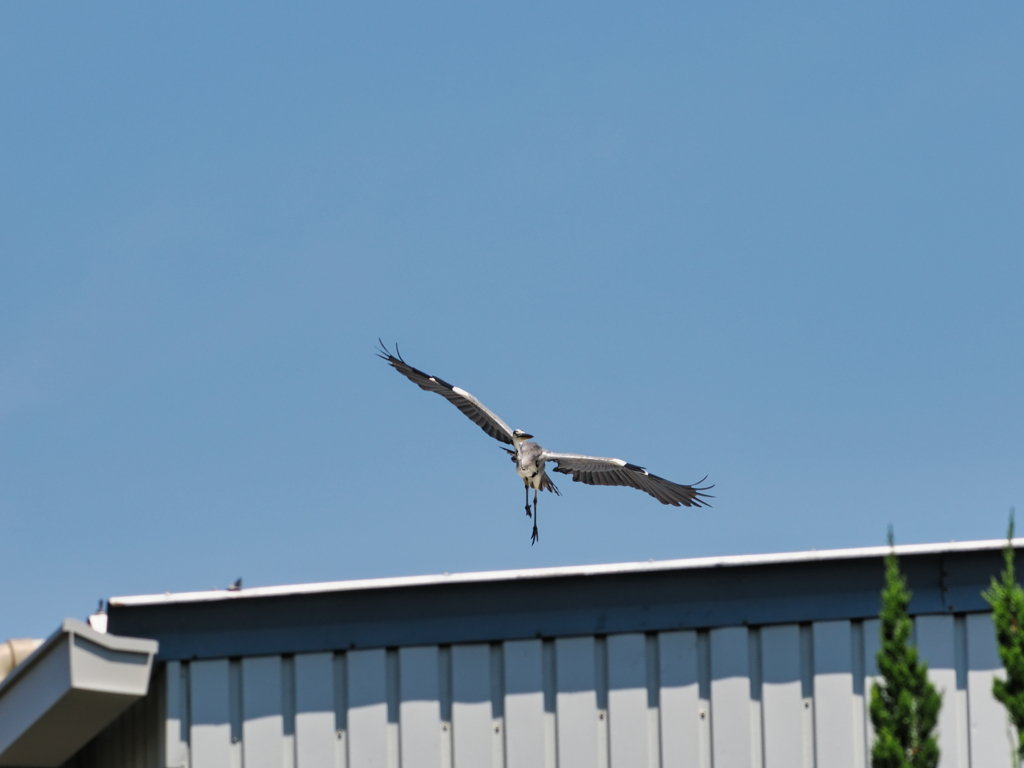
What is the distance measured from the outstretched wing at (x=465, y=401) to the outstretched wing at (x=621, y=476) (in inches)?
50.6

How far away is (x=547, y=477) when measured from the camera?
44.8 ft

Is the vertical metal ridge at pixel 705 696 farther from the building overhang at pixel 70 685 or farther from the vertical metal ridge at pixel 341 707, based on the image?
the building overhang at pixel 70 685

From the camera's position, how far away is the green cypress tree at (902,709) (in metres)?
6.09

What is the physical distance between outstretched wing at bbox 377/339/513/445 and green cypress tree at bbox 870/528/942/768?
27.5 ft

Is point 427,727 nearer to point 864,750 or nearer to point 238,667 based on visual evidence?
point 238,667

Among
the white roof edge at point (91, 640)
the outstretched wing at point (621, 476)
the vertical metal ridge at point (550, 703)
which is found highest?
the outstretched wing at point (621, 476)

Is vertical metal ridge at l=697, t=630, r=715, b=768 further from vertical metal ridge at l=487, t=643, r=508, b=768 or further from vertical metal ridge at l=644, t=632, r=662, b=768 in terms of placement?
vertical metal ridge at l=487, t=643, r=508, b=768

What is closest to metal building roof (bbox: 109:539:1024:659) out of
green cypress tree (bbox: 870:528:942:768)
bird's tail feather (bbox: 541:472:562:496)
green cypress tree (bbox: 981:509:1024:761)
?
green cypress tree (bbox: 981:509:1024:761)

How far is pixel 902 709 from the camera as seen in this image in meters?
6.12

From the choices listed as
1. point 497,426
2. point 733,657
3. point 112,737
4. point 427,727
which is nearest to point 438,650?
point 427,727

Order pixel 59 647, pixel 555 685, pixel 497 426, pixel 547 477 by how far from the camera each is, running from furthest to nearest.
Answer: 1. pixel 497 426
2. pixel 547 477
3. pixel 555 685
4. pixel 59 647

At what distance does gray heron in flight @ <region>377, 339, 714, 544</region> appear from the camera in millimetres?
11373

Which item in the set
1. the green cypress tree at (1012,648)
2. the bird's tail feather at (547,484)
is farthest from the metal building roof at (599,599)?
the bird's tail feather at (547,484)

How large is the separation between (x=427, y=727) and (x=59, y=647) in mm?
1991
